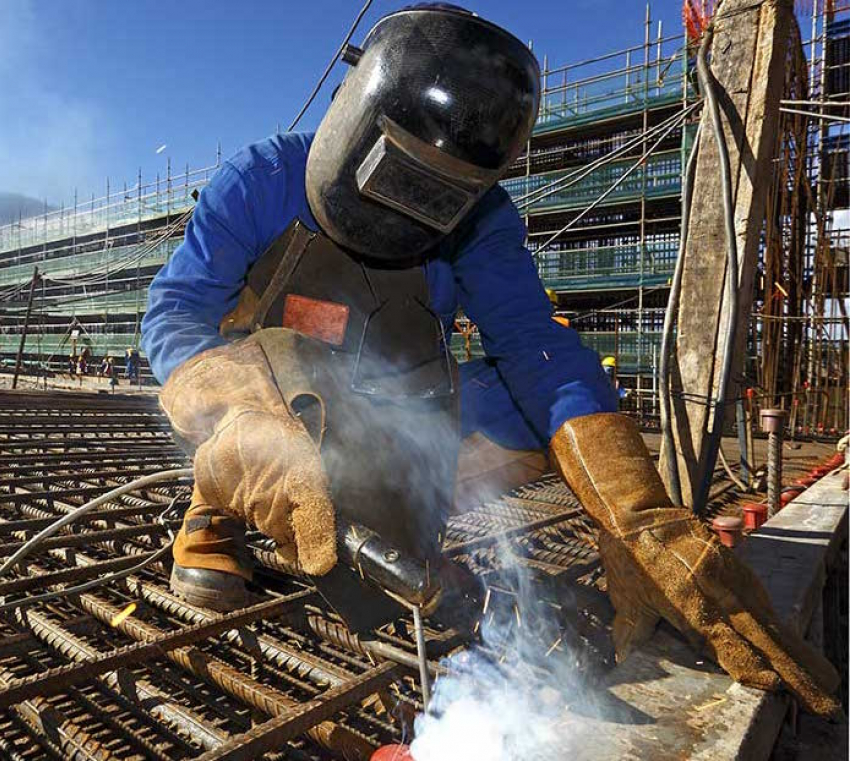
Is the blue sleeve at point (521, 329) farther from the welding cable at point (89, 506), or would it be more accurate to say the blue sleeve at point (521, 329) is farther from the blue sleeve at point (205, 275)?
Answer: the welding cable at point (89, 506)

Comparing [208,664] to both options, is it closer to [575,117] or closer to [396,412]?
[396,412]

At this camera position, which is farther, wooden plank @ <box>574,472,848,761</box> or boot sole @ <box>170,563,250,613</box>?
boot sole @ <box>170,563,250,613</box>

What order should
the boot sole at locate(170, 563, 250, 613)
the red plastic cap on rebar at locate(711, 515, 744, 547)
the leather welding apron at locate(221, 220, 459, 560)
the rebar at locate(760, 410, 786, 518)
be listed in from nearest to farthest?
the leather welding apron at locate(221, 220, 459, 560) < the boot sole at locate(170, 563, 250, 613) < the red plastic cap on rebar at locate(711, 515, 744, 547) < the rebar at locate(760, 410, 786, 518)

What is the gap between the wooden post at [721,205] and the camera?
2.81 meters

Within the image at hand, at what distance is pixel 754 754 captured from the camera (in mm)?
1223

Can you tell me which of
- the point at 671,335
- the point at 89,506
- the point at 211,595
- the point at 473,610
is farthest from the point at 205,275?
the point at 671,335

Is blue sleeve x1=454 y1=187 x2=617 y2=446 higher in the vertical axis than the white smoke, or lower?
higher

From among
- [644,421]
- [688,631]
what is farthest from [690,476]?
[644,421]

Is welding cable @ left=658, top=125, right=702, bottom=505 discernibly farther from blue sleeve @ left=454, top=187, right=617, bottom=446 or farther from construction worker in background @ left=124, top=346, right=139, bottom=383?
construction worker in background @ left=124, top=346, right=139, bottom=383

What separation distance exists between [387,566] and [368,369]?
94cm

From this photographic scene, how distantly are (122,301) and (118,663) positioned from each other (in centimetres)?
3168

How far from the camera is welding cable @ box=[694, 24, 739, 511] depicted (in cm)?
261

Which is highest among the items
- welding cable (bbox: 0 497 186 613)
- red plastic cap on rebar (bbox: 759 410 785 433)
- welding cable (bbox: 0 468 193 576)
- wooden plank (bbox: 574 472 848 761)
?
welding cable (bbox: 0 468 193 576)

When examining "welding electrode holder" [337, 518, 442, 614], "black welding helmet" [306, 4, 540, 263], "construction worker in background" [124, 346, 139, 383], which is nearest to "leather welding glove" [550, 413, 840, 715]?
"welding electrode holder" [337, 518, 442, 614]
